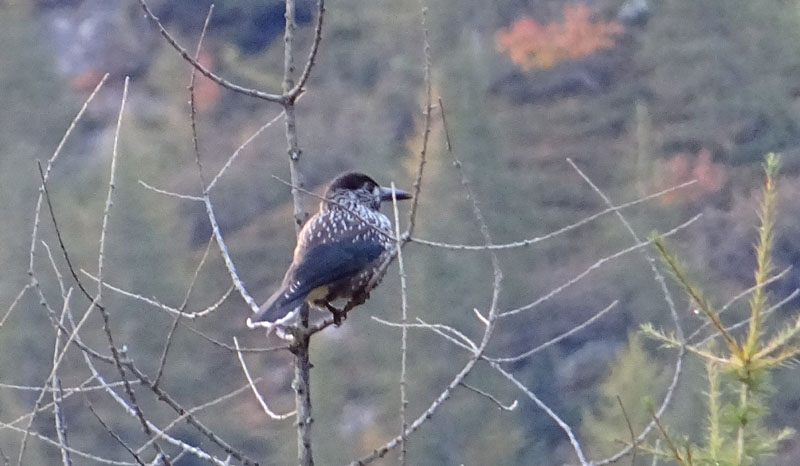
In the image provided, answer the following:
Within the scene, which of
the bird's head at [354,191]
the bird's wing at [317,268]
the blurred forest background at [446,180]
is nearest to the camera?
the bird's wing at [317,268]

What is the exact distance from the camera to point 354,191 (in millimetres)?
4496

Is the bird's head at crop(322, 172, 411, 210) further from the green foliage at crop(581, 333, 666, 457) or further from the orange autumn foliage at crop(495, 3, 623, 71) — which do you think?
the orange autumn foliage at crop(495, 3, 623, 71)

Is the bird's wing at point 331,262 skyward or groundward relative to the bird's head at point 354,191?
groundward

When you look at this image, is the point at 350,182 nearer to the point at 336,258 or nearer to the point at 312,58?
the point at 336,258

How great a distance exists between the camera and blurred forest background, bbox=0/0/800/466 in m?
14.9

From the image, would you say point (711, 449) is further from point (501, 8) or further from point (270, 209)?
point (501, 8)

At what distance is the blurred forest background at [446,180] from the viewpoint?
14.9 m

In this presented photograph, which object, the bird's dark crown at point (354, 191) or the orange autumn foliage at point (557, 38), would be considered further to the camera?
the orange autumn foliage at point (557, 38)

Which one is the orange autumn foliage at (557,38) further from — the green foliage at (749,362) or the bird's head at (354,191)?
the green foliage at (749,362)

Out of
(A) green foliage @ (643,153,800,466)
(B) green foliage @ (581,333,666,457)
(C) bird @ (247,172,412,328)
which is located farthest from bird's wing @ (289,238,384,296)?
(B) green foliage @ (581,333,666,457)

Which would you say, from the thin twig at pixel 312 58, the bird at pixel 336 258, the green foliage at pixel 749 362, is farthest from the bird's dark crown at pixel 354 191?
the green foliage at pixel 749 362

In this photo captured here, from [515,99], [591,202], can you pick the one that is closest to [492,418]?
[591,202]

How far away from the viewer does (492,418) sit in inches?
587

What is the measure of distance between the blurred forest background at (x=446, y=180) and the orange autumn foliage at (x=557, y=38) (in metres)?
0.06
